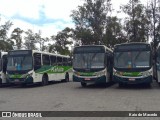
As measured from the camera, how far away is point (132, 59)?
2170cm

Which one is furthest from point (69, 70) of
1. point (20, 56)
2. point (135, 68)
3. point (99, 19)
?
point (99, 19)

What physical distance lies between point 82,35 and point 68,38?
28813 mm

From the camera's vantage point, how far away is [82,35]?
4966 cm

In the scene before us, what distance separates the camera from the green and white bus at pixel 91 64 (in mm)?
22438

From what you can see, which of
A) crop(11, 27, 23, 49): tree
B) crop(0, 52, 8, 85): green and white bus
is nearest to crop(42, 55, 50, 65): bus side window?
crop(0, 52, 8, 85): green and white bus

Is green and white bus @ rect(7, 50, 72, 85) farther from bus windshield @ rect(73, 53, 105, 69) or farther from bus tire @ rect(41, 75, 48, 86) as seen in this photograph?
bus windshield @ rect(73, 53, 105, 69)

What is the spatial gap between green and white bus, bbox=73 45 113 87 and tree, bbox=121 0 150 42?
2208 cm

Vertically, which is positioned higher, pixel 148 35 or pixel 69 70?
pixel 148 35

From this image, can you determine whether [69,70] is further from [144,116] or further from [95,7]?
[144,116]

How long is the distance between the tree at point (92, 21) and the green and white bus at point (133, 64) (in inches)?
1088

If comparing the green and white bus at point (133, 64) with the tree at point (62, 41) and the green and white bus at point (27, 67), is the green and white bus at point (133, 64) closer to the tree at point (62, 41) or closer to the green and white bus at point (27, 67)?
the green and white bus at point (27, 67)

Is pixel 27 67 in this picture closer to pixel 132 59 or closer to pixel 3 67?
pixel 3 67

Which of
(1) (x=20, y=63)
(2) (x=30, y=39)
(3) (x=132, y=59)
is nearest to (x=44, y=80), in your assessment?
(1) (x=20, y=63)

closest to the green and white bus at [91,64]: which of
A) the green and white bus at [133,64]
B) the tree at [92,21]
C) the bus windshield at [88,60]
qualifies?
the bus windshield at [88,60]
